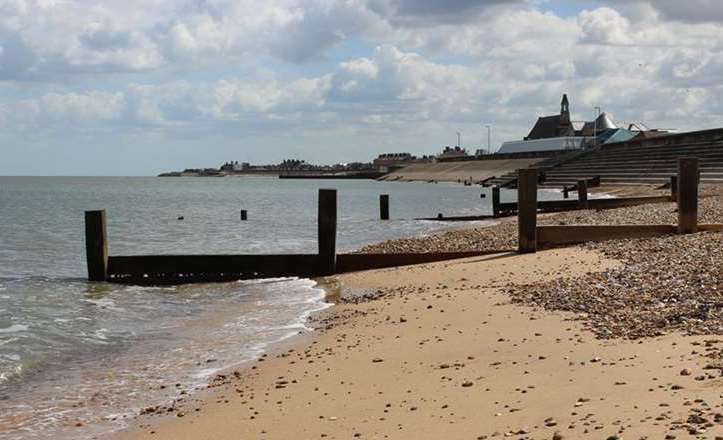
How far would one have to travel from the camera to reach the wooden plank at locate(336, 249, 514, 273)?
2006 centimetres

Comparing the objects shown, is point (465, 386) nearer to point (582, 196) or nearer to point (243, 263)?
point (243, 263)

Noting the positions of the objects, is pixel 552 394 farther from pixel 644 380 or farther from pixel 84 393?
pixel 84 393

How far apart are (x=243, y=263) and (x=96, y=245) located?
11.2 ft

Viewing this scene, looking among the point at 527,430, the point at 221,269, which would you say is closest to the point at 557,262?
the point at 221,269

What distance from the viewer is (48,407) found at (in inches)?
374

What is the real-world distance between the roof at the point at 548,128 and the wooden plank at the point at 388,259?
520 ft

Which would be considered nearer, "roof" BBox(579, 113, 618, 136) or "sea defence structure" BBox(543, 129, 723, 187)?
"sea defence structure" BBox(543, 129, 723, 187)

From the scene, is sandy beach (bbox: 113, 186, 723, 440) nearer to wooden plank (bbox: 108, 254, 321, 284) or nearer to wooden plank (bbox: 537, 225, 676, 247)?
wooden plank (bbox: 537, 225, 676, 247)

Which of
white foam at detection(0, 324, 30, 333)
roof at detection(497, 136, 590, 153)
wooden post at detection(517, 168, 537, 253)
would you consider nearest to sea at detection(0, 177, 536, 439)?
white foam at detection(0, 324, 30, 333)

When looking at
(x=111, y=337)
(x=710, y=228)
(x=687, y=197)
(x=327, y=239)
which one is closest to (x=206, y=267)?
(x=327, y=239)

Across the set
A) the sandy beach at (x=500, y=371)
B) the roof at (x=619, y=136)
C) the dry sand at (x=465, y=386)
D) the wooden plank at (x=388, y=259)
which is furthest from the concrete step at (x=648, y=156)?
the dry sand at (x=465, y=386)

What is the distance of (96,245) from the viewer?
20.2 m

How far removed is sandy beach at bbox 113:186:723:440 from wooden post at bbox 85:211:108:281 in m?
7.77

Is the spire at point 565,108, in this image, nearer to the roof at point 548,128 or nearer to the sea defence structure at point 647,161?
the roof at point 548,128
